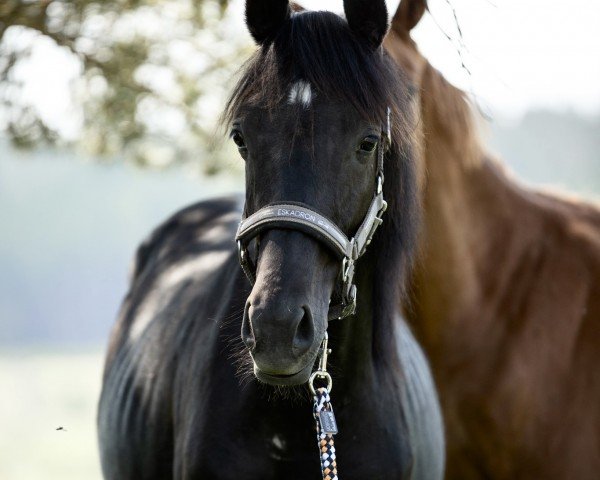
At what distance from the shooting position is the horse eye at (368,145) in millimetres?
2514

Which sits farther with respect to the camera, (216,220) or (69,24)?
(69,24)

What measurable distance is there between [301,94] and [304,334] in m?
0.72

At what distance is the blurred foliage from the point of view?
5117 mm

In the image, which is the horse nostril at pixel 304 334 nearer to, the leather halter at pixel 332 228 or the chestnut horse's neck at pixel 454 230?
the leather halter at pixel 332 228

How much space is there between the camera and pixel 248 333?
228 cm

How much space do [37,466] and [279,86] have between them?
12469 millimetres

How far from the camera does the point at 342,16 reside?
8.98 ft

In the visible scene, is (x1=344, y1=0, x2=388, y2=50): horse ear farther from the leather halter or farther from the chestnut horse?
the chestnut horse

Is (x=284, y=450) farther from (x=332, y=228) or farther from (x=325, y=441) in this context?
(x=332, y=228)

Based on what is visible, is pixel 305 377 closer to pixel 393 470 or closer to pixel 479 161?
pixel 393 470

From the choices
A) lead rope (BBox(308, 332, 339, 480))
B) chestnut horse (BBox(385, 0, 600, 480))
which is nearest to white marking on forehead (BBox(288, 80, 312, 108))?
lead rope (BBox(308, 332, 339, 480))

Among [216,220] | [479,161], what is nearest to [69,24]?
[216,220]

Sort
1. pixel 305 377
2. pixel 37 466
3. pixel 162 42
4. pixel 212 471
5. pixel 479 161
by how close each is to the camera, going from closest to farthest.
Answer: pixel 305 377 < pixel 212 471 < pixel 479 161 < pixel 162 42 < pixel 37 466

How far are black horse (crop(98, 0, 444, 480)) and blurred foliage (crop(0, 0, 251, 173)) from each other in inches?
92.2
